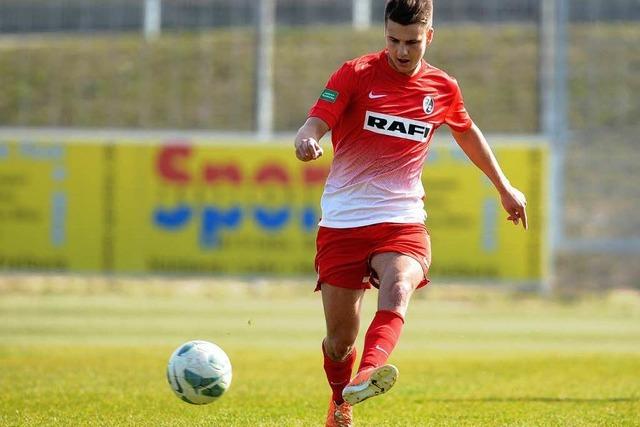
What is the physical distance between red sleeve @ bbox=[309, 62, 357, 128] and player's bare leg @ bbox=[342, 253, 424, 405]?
0.76 meters

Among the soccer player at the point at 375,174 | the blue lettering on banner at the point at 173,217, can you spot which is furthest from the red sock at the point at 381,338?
the blue lettering on banner at the point at 173,217

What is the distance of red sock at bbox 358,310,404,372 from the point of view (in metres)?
6.04

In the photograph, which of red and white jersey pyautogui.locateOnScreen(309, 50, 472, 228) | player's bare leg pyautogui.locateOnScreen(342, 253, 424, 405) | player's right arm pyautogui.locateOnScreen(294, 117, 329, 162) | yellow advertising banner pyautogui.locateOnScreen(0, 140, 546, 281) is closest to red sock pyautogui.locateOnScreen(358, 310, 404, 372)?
player's bare leg pyautogui.locateOnScreen(342, 253, 424, 405)

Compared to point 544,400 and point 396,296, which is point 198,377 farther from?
point 544,400

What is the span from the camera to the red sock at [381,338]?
604 centimetres

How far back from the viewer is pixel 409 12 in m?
6.29

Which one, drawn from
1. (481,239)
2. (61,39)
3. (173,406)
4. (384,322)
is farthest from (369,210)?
(61,39)

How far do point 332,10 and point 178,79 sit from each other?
3710mm

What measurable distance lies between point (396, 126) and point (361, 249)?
665 millimetres

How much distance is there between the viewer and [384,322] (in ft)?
20.6

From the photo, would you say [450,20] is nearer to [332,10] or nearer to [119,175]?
[332,10]

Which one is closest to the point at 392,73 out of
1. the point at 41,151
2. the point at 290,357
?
the point at 290,357

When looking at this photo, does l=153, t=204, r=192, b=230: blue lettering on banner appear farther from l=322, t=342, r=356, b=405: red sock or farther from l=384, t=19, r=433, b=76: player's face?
l=384, t=19, r=433, b=76: player's face

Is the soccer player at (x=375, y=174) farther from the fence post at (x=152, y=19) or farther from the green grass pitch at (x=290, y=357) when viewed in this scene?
the fence post at (x=152, y=19)
